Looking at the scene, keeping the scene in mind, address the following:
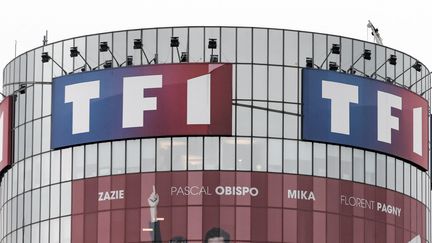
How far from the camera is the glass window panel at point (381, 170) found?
467 feet

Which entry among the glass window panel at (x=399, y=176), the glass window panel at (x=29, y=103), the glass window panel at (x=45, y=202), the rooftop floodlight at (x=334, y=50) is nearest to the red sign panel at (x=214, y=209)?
the glass window panel at (x=45, y=202)

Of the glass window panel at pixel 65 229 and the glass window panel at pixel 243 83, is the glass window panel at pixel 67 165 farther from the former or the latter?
the glass window panel at pixel 243 83

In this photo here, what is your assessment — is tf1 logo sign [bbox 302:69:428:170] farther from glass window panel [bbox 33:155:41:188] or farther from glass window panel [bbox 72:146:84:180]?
glass window panel [bbox 33:155:41:188]

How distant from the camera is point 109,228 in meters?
137

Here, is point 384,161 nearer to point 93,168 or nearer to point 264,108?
point 264,108

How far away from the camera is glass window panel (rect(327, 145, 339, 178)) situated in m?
139

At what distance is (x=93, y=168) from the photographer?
5482 inches

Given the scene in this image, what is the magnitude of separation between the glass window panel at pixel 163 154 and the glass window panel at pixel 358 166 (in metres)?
15.0

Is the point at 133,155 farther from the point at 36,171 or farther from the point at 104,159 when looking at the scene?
the point at 36,171

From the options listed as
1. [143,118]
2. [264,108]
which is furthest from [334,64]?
[143,118]

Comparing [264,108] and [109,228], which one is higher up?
[264,108]

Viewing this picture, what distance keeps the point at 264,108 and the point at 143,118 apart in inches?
368

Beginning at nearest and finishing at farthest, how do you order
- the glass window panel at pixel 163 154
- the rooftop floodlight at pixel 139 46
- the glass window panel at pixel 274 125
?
the glass window panel at pixel 163 154
the glass window panel at pixel 274 125
the rooftop floodlight at pixel 139 46

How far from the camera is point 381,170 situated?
142 m
